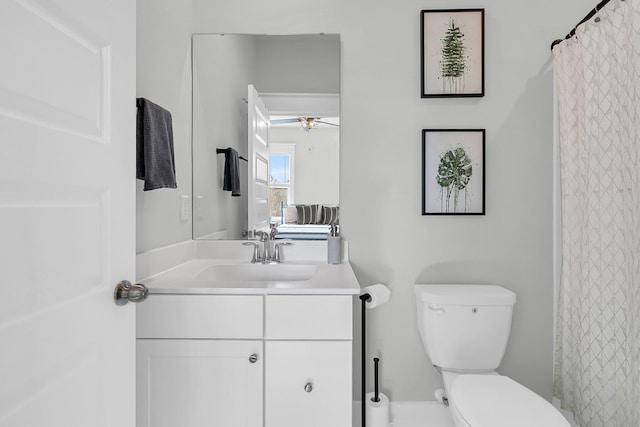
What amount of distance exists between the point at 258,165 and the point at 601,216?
4.99ft

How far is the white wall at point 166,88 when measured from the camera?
59.1 inches

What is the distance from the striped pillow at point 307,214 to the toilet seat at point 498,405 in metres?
0.98

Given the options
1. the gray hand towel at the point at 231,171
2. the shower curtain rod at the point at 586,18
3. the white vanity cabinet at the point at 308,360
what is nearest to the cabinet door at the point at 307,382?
the white vanity cabinet at the point at 308,360

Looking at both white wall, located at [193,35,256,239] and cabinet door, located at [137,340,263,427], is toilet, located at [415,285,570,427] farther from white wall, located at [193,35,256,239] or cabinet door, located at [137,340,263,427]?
white wall, located at [193,35,256,239]

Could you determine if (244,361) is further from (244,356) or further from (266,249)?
(266,249)

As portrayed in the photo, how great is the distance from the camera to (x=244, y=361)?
134 cm

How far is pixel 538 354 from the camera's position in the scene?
6.46ft

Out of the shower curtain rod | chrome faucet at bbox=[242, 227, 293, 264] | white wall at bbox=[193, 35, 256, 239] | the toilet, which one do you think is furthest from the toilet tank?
the shower curtain rod

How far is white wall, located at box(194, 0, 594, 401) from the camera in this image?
1.94 metres
